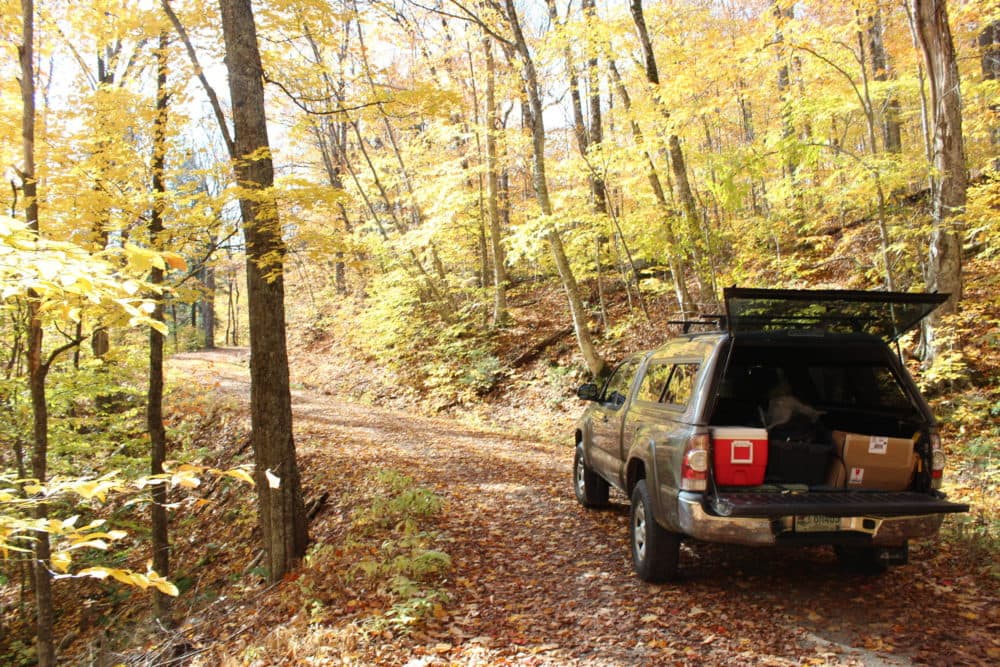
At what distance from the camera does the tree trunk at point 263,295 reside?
6152 mm

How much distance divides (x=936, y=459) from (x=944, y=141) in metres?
5.92

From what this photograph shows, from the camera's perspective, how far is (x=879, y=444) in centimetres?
422

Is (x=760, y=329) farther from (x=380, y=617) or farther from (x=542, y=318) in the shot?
(x=542, y=318)

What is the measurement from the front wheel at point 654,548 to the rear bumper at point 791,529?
54cm

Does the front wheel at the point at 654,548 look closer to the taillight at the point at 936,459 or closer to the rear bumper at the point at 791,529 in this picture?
the rear bumper at the point at 791,529

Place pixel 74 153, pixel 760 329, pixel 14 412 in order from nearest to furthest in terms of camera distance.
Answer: pixel 760 329 → pixel 74 153 → pixel 14 412

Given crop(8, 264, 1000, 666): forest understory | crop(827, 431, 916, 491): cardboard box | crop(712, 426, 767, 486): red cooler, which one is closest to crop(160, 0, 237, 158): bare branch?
crop(8, 264, 1000, 666): forest understory

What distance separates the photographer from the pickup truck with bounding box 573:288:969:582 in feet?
13.0

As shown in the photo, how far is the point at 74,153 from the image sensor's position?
7.50 metres

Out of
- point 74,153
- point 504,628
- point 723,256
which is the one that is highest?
point 74,153

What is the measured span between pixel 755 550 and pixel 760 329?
2085 millimetres

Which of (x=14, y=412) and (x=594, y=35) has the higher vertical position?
(x=594, y=35)

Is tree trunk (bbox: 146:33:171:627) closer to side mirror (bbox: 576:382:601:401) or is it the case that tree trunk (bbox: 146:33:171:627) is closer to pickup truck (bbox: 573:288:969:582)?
side mirror (bbox: 576:382:601:401)

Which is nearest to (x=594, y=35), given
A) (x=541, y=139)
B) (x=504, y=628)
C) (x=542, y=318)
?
(x=541, y=139)
